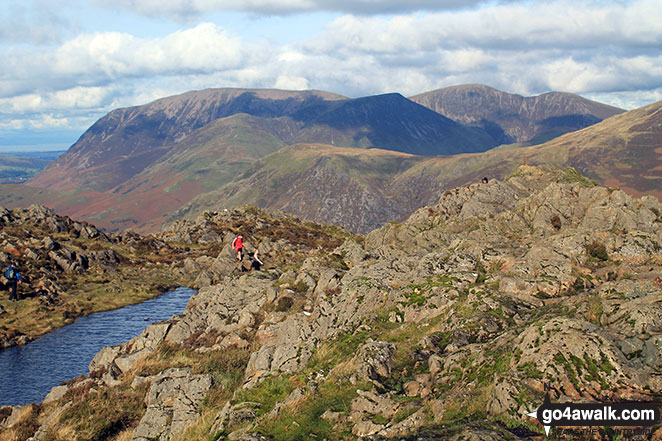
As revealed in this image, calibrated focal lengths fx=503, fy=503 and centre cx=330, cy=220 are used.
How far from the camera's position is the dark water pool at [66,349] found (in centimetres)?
5118

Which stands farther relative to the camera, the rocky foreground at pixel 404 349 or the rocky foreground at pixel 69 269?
the rocky foreground at pixel 69 269

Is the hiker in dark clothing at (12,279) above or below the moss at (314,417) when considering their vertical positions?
below

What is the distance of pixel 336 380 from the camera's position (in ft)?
70.8

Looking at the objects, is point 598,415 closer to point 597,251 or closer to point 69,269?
point 597,251

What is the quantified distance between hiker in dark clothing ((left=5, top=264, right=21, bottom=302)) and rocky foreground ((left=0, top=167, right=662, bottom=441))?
170ft

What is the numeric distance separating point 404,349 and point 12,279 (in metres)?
84.5

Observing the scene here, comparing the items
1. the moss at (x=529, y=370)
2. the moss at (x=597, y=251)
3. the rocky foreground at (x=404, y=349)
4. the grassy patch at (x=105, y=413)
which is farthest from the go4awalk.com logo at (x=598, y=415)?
the grassy patch at (x=105, y=413)

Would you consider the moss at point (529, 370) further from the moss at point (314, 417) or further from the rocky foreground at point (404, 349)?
the moss at point (314, 417)

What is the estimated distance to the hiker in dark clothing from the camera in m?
82.6

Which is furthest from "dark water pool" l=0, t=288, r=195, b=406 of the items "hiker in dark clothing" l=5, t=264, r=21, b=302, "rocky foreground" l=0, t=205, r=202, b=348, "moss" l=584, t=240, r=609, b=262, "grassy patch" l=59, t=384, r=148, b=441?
"moss" l=584, t=240, r=609, b=262

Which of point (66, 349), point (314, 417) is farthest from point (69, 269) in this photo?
point (314, 417)

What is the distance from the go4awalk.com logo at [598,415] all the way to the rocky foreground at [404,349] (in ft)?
1.36

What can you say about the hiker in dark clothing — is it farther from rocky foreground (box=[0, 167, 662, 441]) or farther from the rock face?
the rock face

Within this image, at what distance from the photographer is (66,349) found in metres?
64.1
